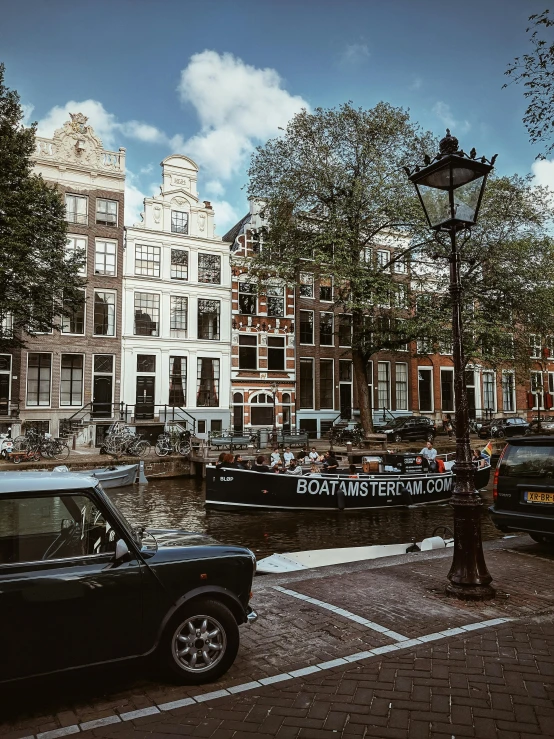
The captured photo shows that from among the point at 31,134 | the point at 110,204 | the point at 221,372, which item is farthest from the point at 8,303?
the point at 221,372

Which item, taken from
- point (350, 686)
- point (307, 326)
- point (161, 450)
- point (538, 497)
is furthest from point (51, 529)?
point (307, 326)

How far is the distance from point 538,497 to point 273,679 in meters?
5.88

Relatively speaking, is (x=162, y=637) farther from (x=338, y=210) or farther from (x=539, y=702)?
(x=338, y=210)

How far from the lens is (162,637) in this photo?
4.46 m

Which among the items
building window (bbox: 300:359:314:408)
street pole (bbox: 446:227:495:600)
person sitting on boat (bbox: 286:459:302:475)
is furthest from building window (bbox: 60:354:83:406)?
street pole (bbox: 446:227:495:600)

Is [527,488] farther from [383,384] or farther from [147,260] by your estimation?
[383,384]

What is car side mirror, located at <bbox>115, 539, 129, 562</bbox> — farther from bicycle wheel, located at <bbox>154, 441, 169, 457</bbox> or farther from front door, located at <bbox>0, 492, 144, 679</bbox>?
bicycle wheel, located at <bbox>154, 441, 169, 457</bbox>

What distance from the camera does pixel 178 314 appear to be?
36250 millimetres

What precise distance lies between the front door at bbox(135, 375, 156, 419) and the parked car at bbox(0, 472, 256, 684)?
29.7m

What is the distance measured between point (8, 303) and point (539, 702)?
82.4 ft

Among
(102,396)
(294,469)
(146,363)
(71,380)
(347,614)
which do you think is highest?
(146,363)

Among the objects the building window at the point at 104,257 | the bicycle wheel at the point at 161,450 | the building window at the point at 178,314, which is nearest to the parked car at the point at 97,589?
the bicycle wheel at the point at 161,450

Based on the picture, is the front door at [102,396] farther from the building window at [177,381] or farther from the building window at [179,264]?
the building window at [179,264]

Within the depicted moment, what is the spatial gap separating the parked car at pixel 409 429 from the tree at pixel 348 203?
370 centimetres
